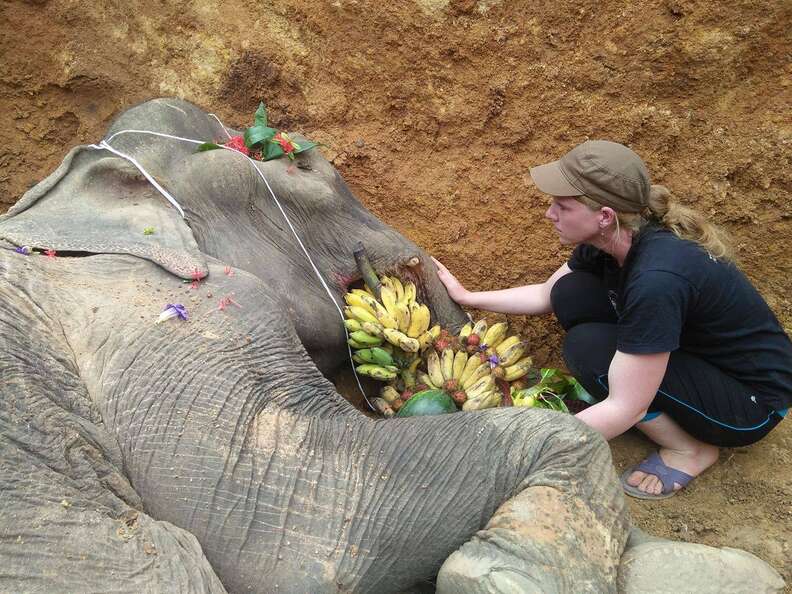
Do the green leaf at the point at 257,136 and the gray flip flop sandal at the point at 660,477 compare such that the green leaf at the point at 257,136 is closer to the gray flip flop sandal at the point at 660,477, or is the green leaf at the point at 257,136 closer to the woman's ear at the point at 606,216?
the woman's ear at the point at 606,216

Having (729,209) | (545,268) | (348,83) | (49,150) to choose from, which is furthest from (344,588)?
(49,150)

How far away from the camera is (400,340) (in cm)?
337

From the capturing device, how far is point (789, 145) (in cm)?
412

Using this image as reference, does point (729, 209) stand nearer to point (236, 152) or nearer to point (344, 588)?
point (236, 152)

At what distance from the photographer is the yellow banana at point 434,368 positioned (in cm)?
344

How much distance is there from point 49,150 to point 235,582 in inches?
140

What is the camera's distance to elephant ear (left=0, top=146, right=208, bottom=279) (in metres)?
2.68

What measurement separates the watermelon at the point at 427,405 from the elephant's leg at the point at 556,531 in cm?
79

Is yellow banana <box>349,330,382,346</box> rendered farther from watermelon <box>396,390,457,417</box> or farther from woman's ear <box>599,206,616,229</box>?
woman's ear <box>599,206,616,229</box>

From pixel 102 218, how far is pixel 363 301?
111 centimetres

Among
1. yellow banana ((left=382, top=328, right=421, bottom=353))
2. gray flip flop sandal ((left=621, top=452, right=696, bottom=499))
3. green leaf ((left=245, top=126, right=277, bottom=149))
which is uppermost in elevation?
green leaf ((left=245, top=126, right=277, bottom=149))

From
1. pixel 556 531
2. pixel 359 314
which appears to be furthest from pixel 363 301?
pixel 556 531

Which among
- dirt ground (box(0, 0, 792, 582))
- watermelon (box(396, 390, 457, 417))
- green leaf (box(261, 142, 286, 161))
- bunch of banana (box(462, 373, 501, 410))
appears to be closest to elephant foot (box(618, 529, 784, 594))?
watermelon (box(396, 390, 457, 417))

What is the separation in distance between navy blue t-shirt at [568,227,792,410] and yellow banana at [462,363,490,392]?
1.96 feet
